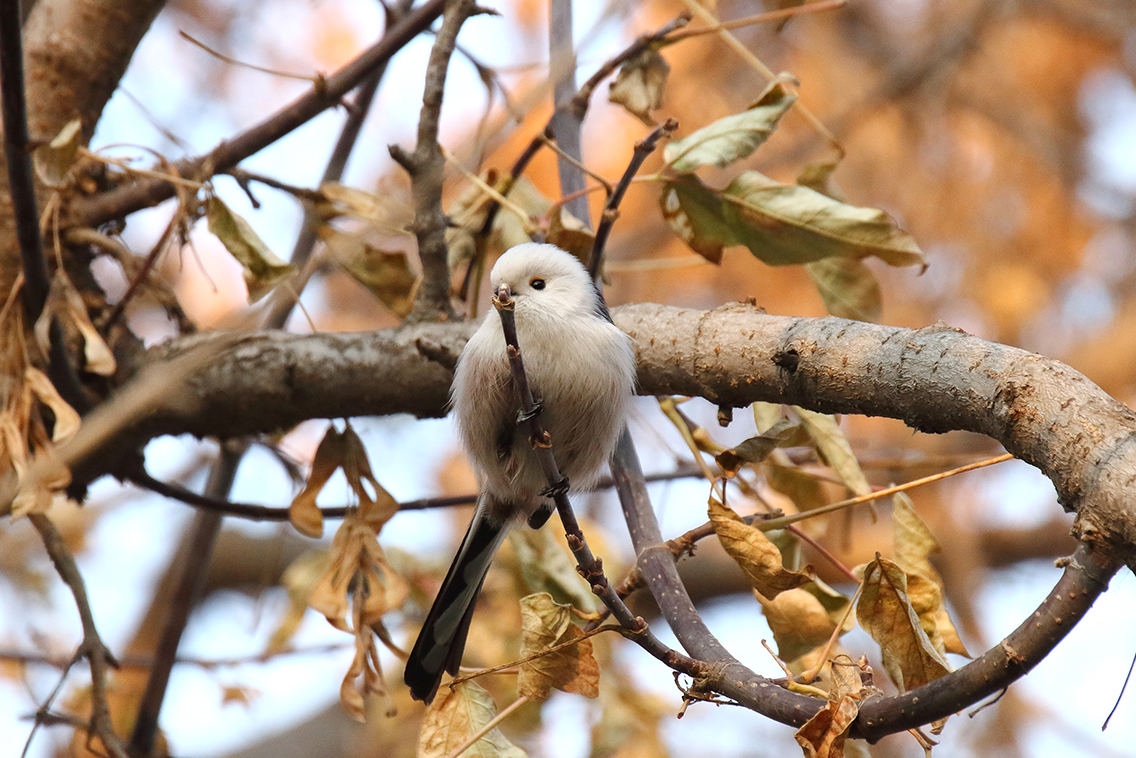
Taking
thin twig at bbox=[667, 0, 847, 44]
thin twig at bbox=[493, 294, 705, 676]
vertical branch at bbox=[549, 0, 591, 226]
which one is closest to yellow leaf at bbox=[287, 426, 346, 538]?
vertical branch at bbox=[549, 0, 591, 226]

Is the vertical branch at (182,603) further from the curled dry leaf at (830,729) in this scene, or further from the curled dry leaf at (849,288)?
the curled dry leaf at (830,729)

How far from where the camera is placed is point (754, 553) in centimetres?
153

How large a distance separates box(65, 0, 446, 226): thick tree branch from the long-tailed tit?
0.63 metres

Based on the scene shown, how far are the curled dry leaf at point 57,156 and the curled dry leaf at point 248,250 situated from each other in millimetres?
294

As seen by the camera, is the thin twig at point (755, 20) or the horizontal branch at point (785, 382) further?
the thin twig at point (755, 20)

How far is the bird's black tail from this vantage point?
1.87 metres

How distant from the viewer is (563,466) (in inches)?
81.7

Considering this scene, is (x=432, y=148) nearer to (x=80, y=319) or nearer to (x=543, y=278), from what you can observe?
(x=543, y=278)

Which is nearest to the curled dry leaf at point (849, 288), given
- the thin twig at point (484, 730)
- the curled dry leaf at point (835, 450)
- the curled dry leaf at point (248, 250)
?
the curled dry leaf at point (835, 450)

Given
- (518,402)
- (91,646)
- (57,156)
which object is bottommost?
(91,646)

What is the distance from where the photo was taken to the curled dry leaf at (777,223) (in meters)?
1.84

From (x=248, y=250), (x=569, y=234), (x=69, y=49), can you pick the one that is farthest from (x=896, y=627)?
(x=69, y=49)

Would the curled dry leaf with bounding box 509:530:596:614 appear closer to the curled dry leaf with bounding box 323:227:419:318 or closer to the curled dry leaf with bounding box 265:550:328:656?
the curled dry leaf with bounding box 323:227:419:318

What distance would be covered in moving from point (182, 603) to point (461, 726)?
147cm
